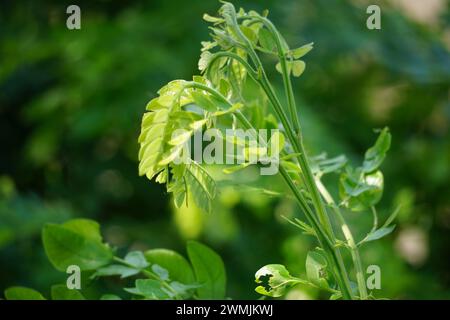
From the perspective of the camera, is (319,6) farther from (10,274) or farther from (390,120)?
(10,274)

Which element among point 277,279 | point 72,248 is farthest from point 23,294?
point 277,279

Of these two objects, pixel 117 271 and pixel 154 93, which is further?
pixel 154 93

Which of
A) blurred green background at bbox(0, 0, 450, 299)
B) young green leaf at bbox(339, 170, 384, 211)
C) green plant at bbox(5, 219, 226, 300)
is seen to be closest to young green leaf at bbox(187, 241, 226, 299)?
green plant at bbox(5, 219, 226, 300)

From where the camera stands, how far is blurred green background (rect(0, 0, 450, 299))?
151 centimetres

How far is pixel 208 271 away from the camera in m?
0.54

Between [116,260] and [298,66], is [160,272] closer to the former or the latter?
[116,260]

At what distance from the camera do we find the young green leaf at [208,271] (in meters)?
0.54

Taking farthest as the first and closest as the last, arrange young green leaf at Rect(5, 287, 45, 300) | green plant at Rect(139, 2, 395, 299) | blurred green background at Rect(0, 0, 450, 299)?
blurred green background at Rect(0, 0, 450, 299)
young green leaf at Rect(5, 287, 45, 300)
green plant at Rect(139, 2, 395, 299)

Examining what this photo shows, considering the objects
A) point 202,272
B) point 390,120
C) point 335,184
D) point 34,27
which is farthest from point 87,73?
point 202,272

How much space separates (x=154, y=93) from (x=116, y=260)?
93cm

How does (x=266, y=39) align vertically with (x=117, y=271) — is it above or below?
above

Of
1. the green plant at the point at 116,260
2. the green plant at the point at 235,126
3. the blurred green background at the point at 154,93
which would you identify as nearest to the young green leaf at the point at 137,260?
the green plant at the point at 116,260

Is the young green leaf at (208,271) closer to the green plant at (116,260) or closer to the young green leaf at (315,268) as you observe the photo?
the green plant at (116,260)

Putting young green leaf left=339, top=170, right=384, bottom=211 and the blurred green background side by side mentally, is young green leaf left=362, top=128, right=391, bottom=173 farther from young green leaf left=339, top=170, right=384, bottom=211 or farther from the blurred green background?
the blurred green background
